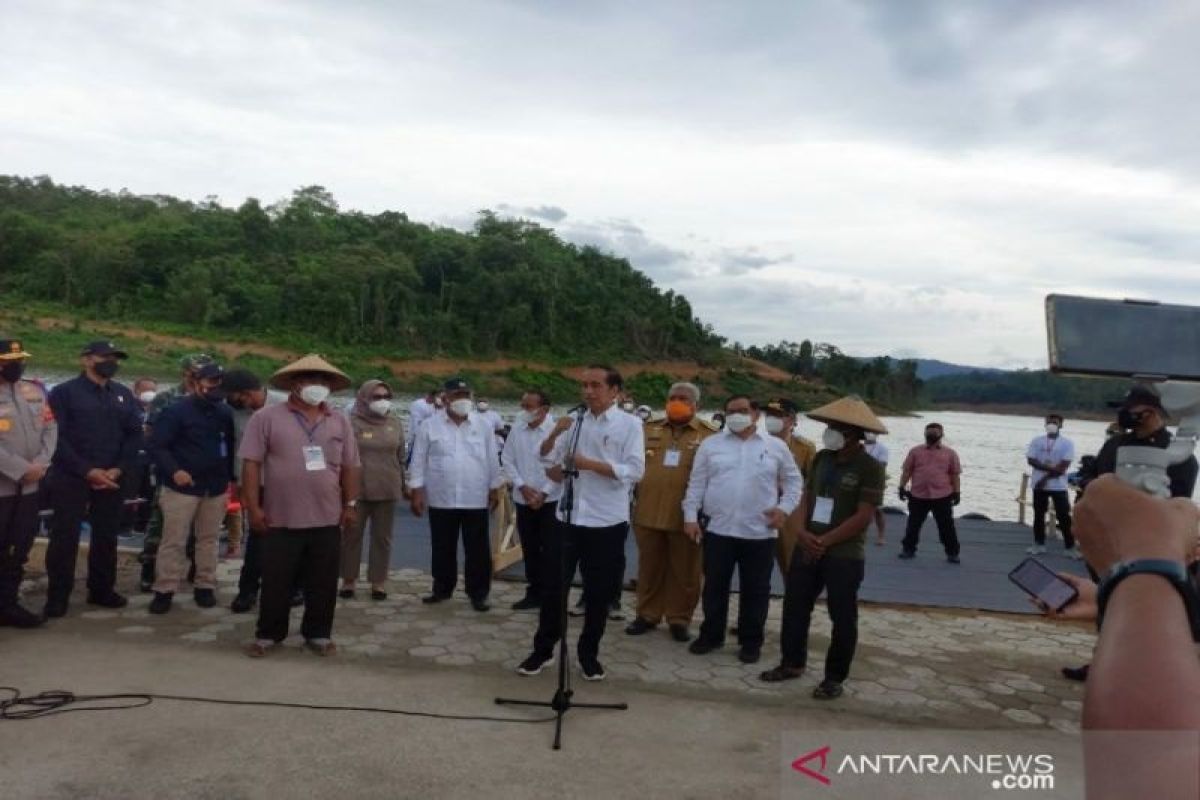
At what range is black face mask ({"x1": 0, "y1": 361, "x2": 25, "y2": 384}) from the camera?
5070 millimetres

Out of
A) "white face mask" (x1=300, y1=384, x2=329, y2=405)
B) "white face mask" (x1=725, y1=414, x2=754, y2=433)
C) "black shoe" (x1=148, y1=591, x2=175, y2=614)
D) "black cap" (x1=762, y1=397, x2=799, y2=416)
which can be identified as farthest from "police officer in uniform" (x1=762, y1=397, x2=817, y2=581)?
"black shoe" (x1=148, y1=591, x2=175, y2=614)

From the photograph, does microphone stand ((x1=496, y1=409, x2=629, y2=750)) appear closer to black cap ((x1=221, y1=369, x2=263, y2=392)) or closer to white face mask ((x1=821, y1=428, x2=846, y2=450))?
white face mask ((x1=821, y1=428, x2=846, y2=450))

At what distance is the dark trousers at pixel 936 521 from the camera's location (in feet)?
31.4

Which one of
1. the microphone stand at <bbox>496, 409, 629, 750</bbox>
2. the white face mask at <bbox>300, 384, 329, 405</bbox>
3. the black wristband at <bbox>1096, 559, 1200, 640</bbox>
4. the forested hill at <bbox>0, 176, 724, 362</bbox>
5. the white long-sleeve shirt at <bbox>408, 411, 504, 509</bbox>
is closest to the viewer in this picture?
the black wristband at <bbox>1096, 559, 1200, 640</bbox>

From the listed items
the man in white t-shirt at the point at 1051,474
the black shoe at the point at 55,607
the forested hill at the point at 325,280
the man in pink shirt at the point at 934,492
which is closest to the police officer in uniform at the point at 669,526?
the black shoe at the point at 55,607

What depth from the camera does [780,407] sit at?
6.80 metres

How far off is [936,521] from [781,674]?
5463 mm

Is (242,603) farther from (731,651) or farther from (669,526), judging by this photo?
(731,651)

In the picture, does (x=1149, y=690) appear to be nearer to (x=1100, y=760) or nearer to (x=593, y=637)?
(x=1100, y=760)

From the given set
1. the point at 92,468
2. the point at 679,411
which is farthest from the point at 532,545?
the point at 92,468

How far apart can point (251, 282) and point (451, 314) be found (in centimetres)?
1107

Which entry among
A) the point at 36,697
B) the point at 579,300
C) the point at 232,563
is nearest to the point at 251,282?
the point at 579,300

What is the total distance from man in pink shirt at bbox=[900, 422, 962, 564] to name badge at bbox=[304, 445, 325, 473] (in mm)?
6959

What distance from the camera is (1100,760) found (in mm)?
844
